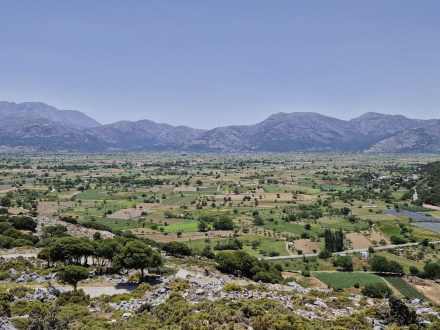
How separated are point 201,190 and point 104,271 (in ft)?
355

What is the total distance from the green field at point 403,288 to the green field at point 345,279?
1839 mm

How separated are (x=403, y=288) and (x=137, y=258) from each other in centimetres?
3838

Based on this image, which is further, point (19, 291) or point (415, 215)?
point (415, 215)

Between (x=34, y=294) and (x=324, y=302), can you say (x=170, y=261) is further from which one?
(x=324, y=302)

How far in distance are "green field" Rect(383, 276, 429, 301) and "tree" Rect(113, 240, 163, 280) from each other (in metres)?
33.9

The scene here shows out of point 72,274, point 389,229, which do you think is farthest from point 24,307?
point 389,229

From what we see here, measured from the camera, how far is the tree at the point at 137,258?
111ft

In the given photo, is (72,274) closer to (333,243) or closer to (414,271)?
(414,271)

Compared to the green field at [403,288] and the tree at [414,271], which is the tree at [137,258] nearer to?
the green field at [403,288]

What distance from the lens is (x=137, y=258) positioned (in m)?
33.9

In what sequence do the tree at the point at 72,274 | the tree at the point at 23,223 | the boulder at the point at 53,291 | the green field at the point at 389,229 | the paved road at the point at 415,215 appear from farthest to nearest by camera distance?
1. the paved road at the point at 415,215
2. the green field at the point at 389,229
3. the tree at the point at 23,223
4. the tree at the point at 72,274
5. the boulder at the point at 53,291

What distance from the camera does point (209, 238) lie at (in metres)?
71.2

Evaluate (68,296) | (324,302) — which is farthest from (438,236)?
(68,296)

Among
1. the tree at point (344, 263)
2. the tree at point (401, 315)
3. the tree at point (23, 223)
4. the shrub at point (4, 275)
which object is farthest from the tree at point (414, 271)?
the tree at point (23, 223)
